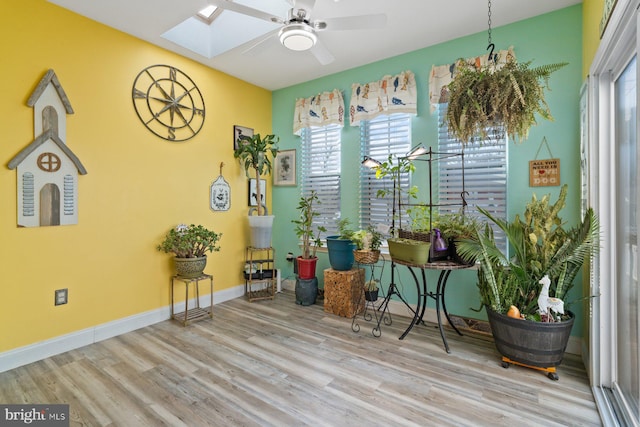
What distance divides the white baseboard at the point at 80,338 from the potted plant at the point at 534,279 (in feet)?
9.62

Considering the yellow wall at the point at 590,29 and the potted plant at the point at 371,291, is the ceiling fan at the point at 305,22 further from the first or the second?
the potted plant at the point at 371,291

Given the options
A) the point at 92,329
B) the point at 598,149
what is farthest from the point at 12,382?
the point at 598,149

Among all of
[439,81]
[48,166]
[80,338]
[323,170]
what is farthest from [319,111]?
[80,338]

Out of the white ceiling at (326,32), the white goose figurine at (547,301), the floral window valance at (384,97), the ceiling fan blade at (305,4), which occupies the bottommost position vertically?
the white goose figurine at (547,301)

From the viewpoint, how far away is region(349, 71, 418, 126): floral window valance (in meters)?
3.13

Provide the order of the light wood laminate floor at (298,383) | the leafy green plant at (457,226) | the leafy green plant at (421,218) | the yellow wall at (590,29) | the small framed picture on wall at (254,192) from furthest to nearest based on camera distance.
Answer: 1. the small framed picture on wall at (254,192)
2. the leafy green plant at (421,218)
3. the leafy green plant at (457,226)
4. the yellow wall at (590,29)
5. the light wood laminate floor at (298,383)

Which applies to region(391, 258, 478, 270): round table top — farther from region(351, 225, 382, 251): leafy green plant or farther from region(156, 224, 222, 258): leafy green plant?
region(156, 224, 222, 258): leafy green plant

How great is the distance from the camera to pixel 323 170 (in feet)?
12.8

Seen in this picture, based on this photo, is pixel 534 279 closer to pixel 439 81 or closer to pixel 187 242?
pixel 439 81

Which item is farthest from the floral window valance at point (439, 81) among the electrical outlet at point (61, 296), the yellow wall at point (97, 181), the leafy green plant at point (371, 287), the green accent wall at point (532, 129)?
the electrical outlet at point (61, 296)

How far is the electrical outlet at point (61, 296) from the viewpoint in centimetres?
248

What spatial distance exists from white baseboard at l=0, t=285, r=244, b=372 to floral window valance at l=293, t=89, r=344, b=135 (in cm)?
248

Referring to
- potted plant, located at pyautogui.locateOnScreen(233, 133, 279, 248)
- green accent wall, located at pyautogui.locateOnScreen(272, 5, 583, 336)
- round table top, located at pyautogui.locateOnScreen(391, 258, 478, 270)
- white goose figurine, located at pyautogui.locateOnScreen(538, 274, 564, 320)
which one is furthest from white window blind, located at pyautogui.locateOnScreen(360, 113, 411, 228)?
white goose figurine, located at pyautogui.locateOnScreen(538, 274, 564, 320)

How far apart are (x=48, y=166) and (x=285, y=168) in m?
2.48
